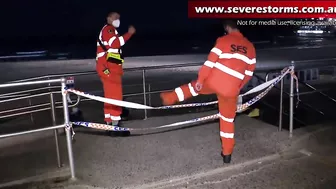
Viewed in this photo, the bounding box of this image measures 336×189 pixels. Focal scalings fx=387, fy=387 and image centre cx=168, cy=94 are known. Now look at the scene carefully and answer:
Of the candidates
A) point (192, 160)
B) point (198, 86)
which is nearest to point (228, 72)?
point (198, 86)

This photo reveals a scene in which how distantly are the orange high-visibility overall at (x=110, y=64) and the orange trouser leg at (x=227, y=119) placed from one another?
1.82 meters

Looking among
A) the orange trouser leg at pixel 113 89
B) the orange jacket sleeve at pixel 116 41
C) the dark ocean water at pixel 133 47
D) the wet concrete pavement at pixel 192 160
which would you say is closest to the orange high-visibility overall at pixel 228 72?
the wet concrete pavement at pixel 192 160

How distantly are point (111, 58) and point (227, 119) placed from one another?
203cm

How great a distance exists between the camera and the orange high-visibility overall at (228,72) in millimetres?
4707

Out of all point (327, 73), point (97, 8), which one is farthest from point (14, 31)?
point (327, 73)

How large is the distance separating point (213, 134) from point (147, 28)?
50667mm

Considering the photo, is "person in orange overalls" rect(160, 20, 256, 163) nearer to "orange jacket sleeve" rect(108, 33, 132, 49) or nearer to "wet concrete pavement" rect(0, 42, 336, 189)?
"wet concrete pavement" rect(0, 42, 336, 189)

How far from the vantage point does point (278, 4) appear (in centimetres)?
1966

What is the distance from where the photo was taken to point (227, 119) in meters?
4.99

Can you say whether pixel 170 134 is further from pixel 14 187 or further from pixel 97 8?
pixel 97 8

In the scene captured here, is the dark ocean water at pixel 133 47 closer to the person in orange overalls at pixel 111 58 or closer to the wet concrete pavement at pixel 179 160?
the person in orange overalls at pixel 111 58

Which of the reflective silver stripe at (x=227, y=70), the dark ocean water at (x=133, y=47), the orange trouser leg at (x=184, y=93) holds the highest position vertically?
the reflective silver stripe at (x=227, y=70)

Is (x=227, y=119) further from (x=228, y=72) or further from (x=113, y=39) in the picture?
(x=113, y=39)

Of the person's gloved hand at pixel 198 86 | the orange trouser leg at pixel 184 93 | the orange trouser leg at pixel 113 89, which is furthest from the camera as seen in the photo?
the orange trouser leg at pixel 113 89
